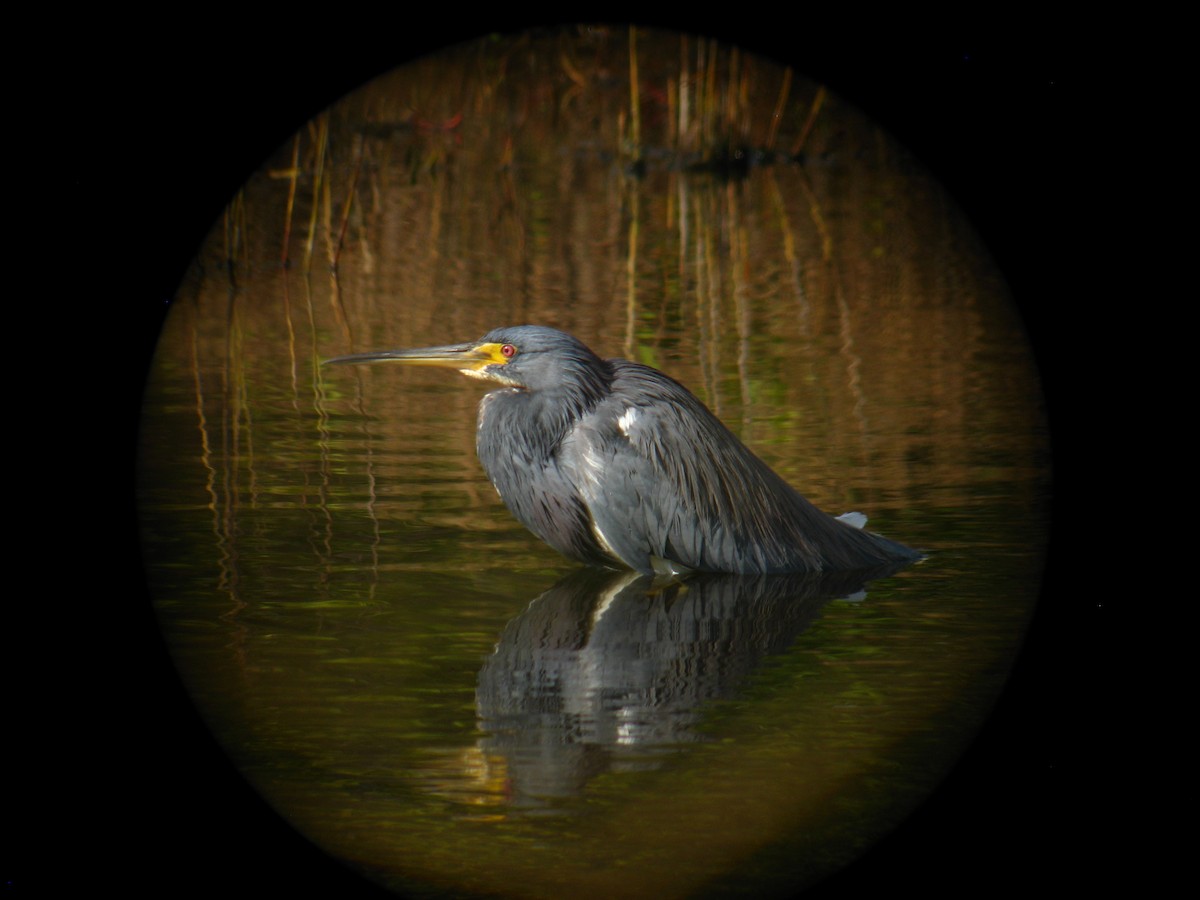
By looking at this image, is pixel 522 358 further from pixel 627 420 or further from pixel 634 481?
pixel 634 481

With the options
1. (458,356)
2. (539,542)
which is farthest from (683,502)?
(458,356)

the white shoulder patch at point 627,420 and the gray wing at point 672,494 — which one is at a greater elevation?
the white shoulder patch at point 627,420

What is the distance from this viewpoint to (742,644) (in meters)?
5.27

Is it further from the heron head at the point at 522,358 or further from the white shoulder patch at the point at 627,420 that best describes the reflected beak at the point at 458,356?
the white shoulder patch at the point at 627,420

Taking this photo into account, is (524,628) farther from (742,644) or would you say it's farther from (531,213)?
(531,213)

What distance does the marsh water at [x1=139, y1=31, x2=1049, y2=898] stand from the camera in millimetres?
4277

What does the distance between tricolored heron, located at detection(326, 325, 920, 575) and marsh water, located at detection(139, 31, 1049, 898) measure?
0.62 ft

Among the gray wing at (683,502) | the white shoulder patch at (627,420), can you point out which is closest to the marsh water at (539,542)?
the gray wing at (683,502)

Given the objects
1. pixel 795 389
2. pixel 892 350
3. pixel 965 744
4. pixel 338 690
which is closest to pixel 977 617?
pixel 965 744

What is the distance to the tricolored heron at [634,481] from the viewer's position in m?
6.00

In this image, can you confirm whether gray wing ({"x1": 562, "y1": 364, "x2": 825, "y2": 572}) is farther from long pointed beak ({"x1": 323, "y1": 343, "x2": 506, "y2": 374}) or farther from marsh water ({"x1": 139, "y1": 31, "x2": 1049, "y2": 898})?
long pointed beak ({"x1": 323, "y1": 343, "x2": 506, "y2": 374})

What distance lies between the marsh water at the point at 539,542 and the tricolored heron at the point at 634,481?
0.19 meters

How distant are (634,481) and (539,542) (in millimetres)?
605

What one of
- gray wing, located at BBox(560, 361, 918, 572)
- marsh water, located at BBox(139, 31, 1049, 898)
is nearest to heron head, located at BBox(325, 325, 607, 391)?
gray wing, located at BBox(560, 361, 918, 572)
